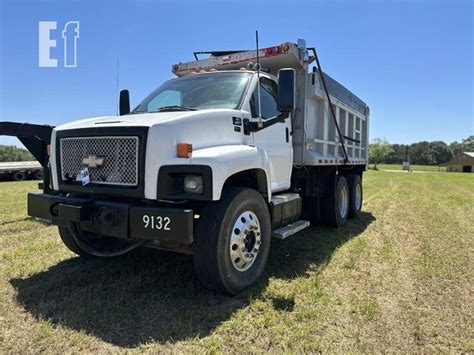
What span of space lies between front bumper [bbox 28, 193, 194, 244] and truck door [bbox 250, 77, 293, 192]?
1.71 m

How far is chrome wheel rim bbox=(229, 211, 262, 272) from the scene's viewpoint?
3.82 meters

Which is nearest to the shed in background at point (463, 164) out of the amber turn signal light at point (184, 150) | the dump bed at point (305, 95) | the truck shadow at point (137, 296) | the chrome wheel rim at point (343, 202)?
the chrome wheel rim at point (343, 202)

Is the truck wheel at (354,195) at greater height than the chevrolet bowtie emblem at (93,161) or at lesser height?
lesser

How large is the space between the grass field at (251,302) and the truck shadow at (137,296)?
0.01 metres

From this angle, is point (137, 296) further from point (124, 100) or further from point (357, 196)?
point (357, 196)

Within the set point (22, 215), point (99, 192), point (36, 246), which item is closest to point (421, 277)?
point (99, 192)

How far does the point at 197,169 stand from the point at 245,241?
1.07 metres

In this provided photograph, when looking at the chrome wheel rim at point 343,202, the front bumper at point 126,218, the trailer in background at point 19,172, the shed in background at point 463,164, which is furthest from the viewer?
the shed in background at point 463,164

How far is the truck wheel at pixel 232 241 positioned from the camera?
3.54m

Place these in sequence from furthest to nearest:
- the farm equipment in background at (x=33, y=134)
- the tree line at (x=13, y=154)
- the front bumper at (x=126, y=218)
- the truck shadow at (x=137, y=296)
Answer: the tree line at (x=13, y=154)
the farm equipment in background at (x=33, y=134)
the front bumper at (x=126, y=218)
the truck shadow at (x=137, y=296)

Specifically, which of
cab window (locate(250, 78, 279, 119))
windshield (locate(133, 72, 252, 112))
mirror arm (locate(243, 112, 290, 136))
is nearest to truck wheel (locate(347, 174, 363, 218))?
cab window (locate(250, 78, 279, 119))

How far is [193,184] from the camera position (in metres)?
3.47

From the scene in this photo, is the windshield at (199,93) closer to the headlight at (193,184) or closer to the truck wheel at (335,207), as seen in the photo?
the headlight at (193,184)

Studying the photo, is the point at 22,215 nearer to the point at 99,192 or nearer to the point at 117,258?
the point at 117,258
